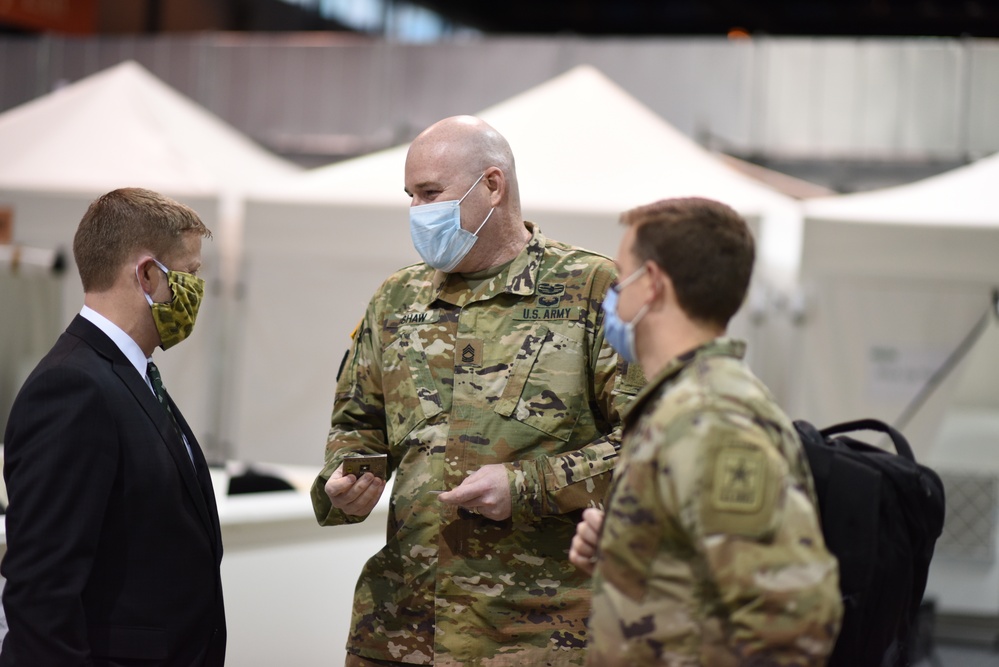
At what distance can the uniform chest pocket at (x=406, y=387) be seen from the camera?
231cm

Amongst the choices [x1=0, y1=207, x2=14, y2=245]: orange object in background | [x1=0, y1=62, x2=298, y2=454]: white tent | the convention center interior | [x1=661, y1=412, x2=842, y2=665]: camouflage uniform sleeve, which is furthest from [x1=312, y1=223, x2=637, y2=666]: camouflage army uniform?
[x1=0, y1=207, x2=14, y2=245]: orange object in background

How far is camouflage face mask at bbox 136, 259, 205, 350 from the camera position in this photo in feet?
6.86

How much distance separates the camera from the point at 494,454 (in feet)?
7.34

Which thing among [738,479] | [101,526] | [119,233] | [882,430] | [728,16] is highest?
[728,16]

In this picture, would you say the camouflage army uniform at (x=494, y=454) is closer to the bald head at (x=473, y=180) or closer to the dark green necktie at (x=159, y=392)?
the bald head at (x=473, y=180)

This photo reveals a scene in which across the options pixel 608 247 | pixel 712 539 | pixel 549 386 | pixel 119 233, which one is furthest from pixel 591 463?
pixel 608 247

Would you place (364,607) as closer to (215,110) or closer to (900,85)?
(900,85)

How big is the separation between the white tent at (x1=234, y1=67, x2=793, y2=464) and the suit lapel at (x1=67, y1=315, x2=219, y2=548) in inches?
96.8

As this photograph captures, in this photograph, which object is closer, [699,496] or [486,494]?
[699,496]

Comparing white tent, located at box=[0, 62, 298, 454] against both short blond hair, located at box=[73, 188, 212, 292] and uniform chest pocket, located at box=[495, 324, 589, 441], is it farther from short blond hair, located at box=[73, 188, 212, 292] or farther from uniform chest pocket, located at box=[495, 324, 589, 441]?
uniform chest pocket, located at box=[495, 324, 589, 441]

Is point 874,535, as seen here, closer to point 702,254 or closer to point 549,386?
point 702,254

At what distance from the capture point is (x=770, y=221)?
4.46 m

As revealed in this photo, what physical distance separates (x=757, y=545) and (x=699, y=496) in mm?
98

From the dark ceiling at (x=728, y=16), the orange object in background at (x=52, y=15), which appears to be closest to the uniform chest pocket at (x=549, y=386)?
the orange object in background at (x=52, y=15)
